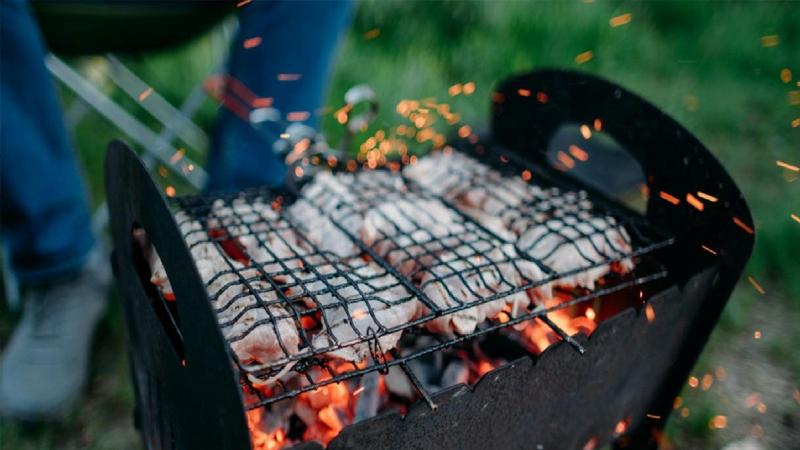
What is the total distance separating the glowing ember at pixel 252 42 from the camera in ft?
6.75

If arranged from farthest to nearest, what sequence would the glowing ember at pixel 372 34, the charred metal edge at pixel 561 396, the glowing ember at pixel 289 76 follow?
the glowing ember at pixel 372 34
the glowing ember at pixel 289 76
the charred metal edge at pixel 561 396

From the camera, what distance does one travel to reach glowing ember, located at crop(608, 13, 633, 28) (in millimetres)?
4082

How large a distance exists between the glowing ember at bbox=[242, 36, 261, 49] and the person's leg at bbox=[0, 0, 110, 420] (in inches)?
24.3

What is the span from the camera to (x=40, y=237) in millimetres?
1746

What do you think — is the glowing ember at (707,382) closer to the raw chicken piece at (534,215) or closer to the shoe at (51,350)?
the raw chicken piece at (534,215)

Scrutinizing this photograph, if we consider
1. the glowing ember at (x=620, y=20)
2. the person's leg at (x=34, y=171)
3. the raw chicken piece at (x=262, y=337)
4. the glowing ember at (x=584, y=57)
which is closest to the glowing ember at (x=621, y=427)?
the raw chicken piece at (x=262, y=337)

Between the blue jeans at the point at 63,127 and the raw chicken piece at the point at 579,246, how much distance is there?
3.58 feet

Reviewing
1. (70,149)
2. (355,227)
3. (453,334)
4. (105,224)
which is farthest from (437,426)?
(105,224)

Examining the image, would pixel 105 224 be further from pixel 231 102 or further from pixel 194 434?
pixel 194 434

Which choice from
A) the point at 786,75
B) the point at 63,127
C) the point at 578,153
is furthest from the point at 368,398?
the point at 786,75

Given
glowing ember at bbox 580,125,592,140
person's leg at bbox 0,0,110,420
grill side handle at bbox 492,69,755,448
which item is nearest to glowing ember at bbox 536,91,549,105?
grill side handle at bbox 492,69,755,448

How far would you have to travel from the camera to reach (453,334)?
1117mm

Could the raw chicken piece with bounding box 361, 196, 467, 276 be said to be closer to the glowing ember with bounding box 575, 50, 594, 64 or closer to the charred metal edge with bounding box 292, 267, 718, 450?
the charred metal edge with bounding box 292, 267, 718, 450

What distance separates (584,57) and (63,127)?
3.02 metres
